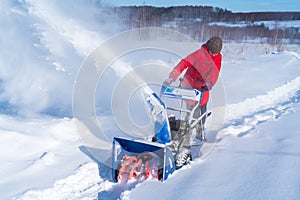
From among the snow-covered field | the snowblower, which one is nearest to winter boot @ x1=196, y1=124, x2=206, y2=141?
the snow-covered field

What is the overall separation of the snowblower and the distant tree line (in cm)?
928

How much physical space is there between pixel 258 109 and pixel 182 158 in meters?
3.77

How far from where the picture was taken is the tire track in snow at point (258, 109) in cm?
570

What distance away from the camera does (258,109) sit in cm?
715

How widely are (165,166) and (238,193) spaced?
974 millimetres

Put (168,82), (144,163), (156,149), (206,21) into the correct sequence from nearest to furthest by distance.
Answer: (156,149)
(144,163)
(168,82)
(206,21)

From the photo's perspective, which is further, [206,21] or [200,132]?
[206,21]

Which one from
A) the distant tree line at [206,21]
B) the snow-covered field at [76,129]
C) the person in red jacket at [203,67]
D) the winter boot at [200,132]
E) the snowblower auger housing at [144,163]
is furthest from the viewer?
the distant tree line at [206,21]

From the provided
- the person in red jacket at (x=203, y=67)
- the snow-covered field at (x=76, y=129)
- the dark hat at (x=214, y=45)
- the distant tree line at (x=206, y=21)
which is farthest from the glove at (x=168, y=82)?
the distant tree line at (x=206, y=21)

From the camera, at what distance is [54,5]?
7.34 meters

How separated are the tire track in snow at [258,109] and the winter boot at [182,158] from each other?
1374mm

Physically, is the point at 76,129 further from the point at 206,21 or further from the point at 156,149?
the point at 206,21

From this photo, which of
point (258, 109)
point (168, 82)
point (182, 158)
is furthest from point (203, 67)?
point (258, 109)

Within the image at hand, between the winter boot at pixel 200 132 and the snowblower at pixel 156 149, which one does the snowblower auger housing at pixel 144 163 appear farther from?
the winter boot at pixel 200 132
